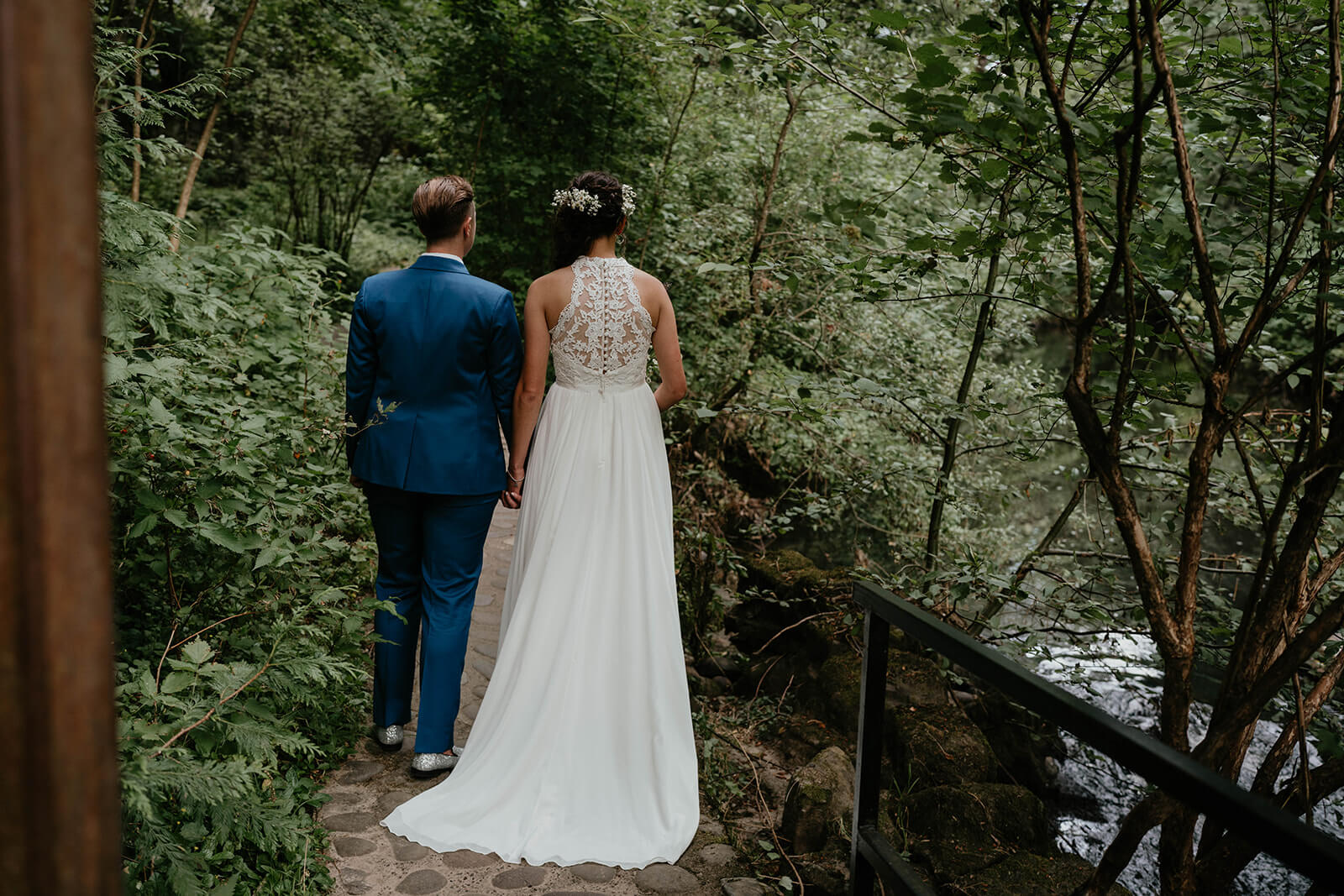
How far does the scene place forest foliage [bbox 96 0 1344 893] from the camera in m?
1.97

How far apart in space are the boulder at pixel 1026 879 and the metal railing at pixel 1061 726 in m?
1.23

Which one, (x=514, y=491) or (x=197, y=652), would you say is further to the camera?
(x=514, y=491)

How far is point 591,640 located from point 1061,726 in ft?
7.42

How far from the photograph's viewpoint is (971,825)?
368cm

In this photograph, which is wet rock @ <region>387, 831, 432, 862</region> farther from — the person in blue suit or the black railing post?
the black railing post

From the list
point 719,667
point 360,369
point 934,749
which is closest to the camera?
point 360,369

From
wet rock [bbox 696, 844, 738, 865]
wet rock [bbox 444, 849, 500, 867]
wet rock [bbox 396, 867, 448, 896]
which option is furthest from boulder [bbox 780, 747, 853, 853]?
wet rock [bbox 396, 867, 448, 896]

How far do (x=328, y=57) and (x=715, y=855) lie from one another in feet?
44.7

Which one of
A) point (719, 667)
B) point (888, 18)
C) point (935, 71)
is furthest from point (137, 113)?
point (719, 667)

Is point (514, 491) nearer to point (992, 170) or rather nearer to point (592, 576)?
point (592, 576)

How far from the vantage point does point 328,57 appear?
1334cm

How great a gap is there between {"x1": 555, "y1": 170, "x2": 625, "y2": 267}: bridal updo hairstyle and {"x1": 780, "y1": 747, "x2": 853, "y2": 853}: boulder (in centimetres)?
219

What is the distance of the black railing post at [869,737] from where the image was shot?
211 centimetres

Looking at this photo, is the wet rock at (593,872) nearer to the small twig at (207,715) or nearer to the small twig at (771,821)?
the small twig at (771,821)
